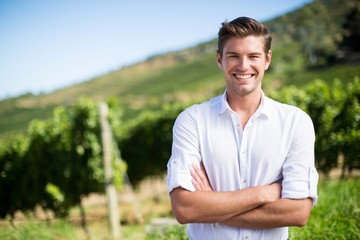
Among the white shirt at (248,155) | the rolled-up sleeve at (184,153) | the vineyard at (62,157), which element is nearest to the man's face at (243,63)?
the white shirt at (248,155)

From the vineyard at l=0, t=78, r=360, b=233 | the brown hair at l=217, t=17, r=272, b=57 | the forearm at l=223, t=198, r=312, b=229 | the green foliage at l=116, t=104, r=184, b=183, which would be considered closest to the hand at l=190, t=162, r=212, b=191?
the forearm at l=223, t=198, r=312, b=229

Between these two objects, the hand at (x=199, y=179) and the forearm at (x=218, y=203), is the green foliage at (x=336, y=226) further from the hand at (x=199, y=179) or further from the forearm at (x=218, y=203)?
the hand at (x=199, y=179)

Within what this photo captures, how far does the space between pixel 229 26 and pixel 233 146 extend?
2.04 ft

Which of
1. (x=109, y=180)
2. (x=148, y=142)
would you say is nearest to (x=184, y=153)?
(x=109, y=180)

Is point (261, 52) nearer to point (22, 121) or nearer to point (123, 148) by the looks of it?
point (123, 148)

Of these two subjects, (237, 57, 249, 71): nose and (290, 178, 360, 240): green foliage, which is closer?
(237, 57, 249, 71): nose

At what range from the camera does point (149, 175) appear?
1565 centimetres

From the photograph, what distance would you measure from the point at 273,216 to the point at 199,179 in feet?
1.32

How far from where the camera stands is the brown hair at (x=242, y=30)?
1.68 meters

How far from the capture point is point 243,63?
67.1 inches

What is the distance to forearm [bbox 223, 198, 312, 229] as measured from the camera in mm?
1608

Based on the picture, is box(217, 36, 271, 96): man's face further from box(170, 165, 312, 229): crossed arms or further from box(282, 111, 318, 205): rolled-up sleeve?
box(170, 165, 312, 229): crossed arms

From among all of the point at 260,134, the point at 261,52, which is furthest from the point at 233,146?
the point at 261,52

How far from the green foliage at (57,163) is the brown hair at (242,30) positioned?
30.4 ft
